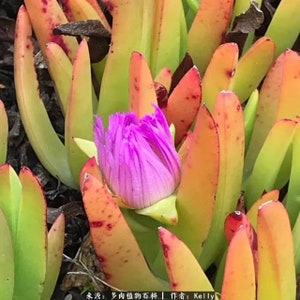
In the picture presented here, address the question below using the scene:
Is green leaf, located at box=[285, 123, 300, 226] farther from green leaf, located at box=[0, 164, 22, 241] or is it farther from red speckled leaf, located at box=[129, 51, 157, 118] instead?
green leaf, located at box=[0, 164, 22, 241]

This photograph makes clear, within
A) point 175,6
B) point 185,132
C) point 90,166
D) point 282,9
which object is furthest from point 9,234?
point 282,9

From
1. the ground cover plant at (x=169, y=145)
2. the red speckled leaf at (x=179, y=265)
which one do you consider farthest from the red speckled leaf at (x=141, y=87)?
the red speckled leaf at (x=179, y=265)

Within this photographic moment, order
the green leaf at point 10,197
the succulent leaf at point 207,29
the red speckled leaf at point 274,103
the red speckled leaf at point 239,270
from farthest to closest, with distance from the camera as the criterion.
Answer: the succulent leaf at point 207,29 < the red speckled leaf at point 274,103 < the green leaf at point 10,197 < the red speckled leaf at point 239,270

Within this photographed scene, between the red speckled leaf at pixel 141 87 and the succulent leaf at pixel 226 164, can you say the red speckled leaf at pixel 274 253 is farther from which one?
the red speckled leaf at pixel 141 87

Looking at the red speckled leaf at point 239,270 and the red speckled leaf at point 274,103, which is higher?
the red speckled leaf at point 274,103

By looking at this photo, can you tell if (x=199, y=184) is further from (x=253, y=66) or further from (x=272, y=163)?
(x=253, y=66)

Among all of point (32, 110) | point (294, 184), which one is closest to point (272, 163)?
point (294, 184)

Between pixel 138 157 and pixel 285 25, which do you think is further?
pixel 285 25
